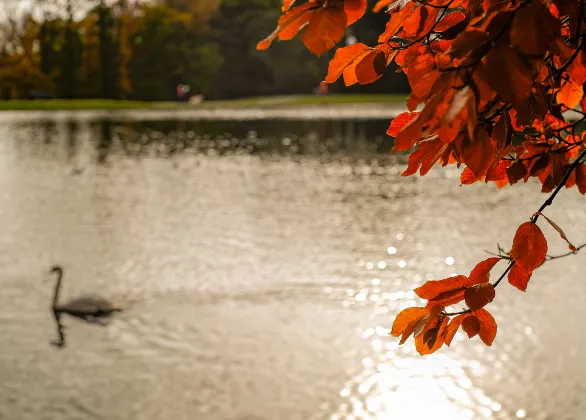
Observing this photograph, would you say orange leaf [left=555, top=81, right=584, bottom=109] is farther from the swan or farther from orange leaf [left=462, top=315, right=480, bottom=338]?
the swan

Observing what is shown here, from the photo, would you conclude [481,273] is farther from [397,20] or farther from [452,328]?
[397,20]

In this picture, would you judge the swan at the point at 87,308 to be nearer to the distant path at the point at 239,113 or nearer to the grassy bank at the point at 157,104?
the distant path at the point at 239,113

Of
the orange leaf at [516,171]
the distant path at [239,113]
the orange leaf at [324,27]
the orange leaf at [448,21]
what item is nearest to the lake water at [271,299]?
the orange leaf at [516,171]

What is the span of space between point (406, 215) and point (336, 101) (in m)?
51.4

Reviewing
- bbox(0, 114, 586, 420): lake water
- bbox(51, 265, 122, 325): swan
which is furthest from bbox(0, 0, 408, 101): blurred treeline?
bbox(51, 265, 122, 325): swan

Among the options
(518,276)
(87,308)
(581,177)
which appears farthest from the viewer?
(87,308)

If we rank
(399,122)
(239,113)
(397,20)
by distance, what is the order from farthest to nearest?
(239,113)
(397,20)
(399,122)

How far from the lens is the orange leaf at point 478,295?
219 centimetres

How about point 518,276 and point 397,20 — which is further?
point 518,276

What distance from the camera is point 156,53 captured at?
71.6 metres

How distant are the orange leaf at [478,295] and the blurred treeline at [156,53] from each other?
61625mm

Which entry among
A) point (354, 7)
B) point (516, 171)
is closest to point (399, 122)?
point (354, 7)

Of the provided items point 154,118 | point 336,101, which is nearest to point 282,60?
point 336,101

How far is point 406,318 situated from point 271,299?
391 inches
